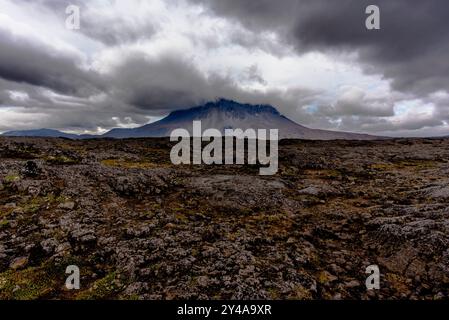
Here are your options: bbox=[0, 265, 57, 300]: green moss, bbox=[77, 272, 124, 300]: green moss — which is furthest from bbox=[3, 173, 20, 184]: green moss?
bbox=[77, 272, 124, 300]: green moss

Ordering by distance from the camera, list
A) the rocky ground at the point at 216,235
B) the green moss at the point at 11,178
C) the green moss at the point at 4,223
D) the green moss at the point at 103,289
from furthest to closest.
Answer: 1. the green moss at the point at 11,178
2. the green moss at the point at 4,223
3. the rocky ground at the point at 216,235
4. the green moss at the point at 103,289

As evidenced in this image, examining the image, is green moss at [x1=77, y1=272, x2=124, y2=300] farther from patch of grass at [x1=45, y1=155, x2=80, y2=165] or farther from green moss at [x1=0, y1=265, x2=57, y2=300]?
patch of grass at [x1=45, y1=155, x2=80, y2=165]

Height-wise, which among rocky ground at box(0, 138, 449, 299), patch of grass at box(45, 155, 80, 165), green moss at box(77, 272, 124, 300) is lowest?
green moss at box(77, 272, 124, 300)

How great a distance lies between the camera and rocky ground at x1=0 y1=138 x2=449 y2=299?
341 inches

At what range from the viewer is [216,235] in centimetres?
1224

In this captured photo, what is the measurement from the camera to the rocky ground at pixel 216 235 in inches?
341

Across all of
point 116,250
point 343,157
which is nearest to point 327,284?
point 116,250

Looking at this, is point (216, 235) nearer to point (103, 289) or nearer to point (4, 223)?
point (103, 289)

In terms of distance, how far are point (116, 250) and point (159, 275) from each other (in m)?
2.58

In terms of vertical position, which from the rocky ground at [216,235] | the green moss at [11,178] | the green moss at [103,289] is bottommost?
the green moss at [103,289]

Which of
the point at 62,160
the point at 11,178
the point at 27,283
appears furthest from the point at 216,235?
the point at 62,160

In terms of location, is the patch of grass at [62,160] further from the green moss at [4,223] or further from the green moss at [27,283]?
the green moss at [27,283]

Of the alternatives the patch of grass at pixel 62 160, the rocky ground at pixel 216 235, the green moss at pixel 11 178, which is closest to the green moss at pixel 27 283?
the rocky ground at pixel 216 235

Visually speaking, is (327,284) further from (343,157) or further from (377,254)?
(343,157)
